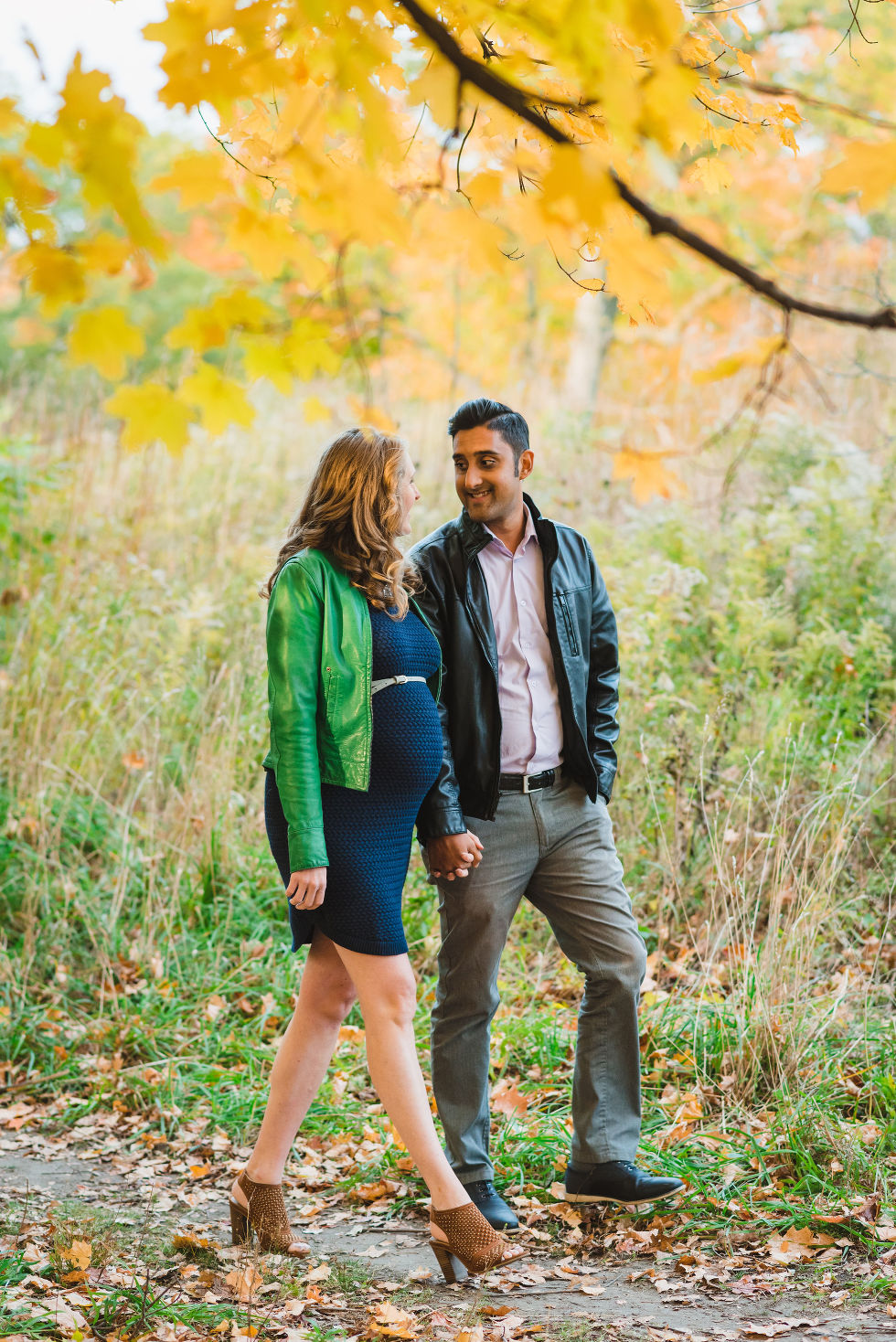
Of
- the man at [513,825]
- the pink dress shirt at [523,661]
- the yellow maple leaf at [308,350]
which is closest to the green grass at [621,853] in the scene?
the man at [513,825]

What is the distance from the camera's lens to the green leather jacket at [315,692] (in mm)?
2814

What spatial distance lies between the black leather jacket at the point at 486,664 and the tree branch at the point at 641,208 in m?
1.64

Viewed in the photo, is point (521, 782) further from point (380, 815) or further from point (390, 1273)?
point (390, 1273)

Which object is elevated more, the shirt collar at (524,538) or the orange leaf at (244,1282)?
the shirt collar at (524,538)

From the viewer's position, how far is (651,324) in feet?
7.68

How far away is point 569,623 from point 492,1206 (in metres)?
1.65

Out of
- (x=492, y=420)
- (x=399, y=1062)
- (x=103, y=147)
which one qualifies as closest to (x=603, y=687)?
(x=492, y=420)

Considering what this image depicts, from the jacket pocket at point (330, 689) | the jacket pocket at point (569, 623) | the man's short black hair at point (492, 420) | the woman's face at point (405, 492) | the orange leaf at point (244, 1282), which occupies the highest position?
the man's short black hair at point (492, 420)

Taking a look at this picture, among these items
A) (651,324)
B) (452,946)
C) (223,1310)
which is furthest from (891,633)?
(223,1310)

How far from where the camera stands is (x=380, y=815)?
294cm

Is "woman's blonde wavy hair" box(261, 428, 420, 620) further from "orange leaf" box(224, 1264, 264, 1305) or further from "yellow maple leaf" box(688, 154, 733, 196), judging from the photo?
"orange leaf" box(224, 1264, 264, 1305)

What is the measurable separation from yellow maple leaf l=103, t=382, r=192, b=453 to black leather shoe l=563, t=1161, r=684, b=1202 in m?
2.40

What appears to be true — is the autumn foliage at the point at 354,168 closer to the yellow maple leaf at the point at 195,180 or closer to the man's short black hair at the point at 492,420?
the yellow maple leaf at the point at 195,180

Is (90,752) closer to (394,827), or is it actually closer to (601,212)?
(394,827)
